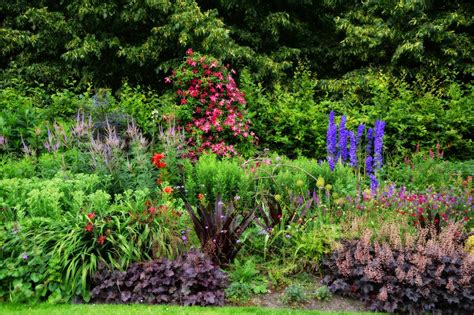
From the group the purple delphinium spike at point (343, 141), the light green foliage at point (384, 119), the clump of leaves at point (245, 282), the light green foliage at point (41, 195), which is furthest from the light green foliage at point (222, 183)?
the light green foliage at point (384, 119)

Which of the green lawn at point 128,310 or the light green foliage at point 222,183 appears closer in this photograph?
the green lawn at point 128,310

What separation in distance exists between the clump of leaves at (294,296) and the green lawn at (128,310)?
0.14 metres

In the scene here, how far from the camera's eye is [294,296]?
4777 millimetres

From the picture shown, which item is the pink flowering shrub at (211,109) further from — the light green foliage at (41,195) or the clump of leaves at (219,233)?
the clump of leaves at (219,233)

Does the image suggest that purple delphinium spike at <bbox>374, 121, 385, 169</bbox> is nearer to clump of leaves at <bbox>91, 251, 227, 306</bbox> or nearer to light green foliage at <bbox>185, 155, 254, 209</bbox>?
light green foliage at <bbox>185, 155, 254, 209</bbox>

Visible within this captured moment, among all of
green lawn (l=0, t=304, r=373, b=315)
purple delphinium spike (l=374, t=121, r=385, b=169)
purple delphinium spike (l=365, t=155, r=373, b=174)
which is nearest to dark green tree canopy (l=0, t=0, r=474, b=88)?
purple delphinium spike (l=374, t=121, r=385, b=169)

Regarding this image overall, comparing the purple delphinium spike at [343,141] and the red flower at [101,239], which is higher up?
the purple delphinium spike at [343,141]

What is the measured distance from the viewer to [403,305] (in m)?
4.64

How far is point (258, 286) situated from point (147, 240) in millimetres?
1195

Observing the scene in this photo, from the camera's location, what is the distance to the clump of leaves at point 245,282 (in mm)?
4824

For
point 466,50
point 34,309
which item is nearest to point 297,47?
point 466,50

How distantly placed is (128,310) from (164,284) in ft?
1.42

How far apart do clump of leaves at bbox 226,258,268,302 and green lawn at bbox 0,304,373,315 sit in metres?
0.19

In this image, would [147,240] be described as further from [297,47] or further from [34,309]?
[297,47]
